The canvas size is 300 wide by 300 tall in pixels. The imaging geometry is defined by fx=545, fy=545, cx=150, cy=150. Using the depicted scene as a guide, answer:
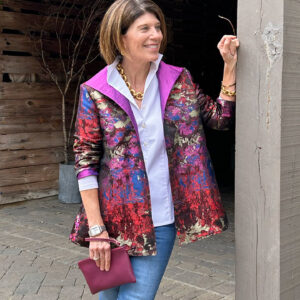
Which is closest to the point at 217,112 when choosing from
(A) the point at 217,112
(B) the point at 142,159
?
(A) the point at 217,112

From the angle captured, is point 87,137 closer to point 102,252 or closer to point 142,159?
point 142,159

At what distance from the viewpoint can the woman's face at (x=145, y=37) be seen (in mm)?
2162

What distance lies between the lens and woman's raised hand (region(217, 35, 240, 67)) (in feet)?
6.41

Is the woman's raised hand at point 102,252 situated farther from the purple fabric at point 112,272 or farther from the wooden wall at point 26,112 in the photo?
the wooden wall at point 26,112

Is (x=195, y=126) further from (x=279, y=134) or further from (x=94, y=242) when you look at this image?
(x=94, y=242)

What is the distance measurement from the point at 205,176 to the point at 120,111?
0.43 m

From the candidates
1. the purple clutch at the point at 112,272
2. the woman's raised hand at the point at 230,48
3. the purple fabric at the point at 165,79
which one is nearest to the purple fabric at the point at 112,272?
the purple clutch at the point at 112,272

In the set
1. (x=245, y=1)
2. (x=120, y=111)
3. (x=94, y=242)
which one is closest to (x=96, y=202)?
(x=94, y=242)

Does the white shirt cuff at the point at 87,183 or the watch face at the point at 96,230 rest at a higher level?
the white shirt cuff at the point at 87,183

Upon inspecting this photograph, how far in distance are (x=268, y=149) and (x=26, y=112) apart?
5699 millimetres

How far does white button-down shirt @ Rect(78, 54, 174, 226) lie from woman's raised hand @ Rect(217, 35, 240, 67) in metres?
0.37

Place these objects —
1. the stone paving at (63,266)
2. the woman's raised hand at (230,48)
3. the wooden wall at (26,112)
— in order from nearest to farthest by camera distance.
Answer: the woman's raised hand at (230,48) < the stone paving at (63,266) < the wooden wall at (26,112)

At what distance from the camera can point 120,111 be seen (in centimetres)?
218

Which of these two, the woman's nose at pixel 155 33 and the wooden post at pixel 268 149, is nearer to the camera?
the wooden post at pixel 268 149
